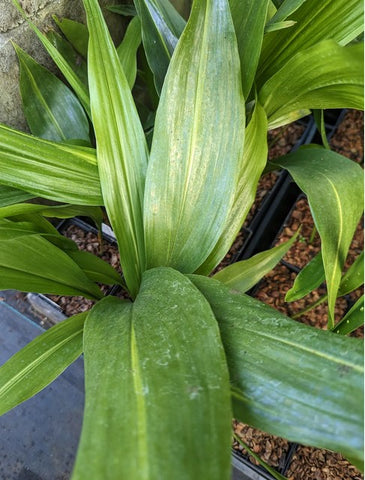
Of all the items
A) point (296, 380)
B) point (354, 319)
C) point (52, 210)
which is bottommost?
point (354, 319)

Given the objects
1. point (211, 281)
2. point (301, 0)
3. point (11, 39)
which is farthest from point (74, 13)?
point (211, 281)

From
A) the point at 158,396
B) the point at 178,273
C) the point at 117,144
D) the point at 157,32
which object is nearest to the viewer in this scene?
the point at 158,396

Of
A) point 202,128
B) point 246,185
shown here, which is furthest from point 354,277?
point 202,128

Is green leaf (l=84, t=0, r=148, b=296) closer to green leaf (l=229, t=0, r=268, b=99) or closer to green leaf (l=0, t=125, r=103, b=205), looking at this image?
green leaf (l=0, t=125, r=103, b=205)

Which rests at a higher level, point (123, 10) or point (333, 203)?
point (123, 10)

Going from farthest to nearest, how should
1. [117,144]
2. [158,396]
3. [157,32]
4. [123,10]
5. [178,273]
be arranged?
[123,10] < [157,32] < [117,144] < [178,273] < [158,396]

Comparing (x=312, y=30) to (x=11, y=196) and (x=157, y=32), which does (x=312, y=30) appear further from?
(x=11, y=196)
